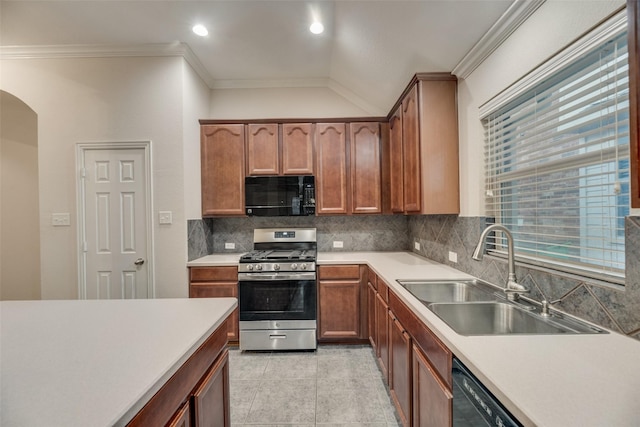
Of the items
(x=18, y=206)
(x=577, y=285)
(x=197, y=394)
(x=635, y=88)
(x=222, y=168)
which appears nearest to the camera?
(x=635, y=88)

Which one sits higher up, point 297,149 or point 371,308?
point 297,149

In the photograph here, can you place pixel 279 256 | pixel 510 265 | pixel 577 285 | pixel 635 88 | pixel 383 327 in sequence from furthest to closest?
pixel 279 256 → pixel 383 327 → pixel 510 265 → pixel 577 285 → pixel 635 88

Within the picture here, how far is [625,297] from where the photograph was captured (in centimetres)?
96

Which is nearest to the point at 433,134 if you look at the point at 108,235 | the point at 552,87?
the point at 552,87

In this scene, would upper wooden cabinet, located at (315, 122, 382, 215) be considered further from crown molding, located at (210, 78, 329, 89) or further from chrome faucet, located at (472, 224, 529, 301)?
chrome faucet, located at (472, 224, 529, 301)

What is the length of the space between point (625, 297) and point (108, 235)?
11.6 ft

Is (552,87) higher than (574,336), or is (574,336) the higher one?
(552,87)

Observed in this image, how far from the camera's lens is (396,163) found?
2.75 m

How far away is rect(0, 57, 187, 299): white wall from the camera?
2584mm

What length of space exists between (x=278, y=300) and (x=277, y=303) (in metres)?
0.03

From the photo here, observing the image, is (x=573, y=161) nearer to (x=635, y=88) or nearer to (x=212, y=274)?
(x=635, y=88)

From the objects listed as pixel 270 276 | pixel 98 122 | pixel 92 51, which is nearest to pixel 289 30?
pixel 92 51

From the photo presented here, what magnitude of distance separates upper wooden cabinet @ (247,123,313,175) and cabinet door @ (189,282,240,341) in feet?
4.04

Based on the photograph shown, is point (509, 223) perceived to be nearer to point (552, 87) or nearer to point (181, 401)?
point (552, 87)
